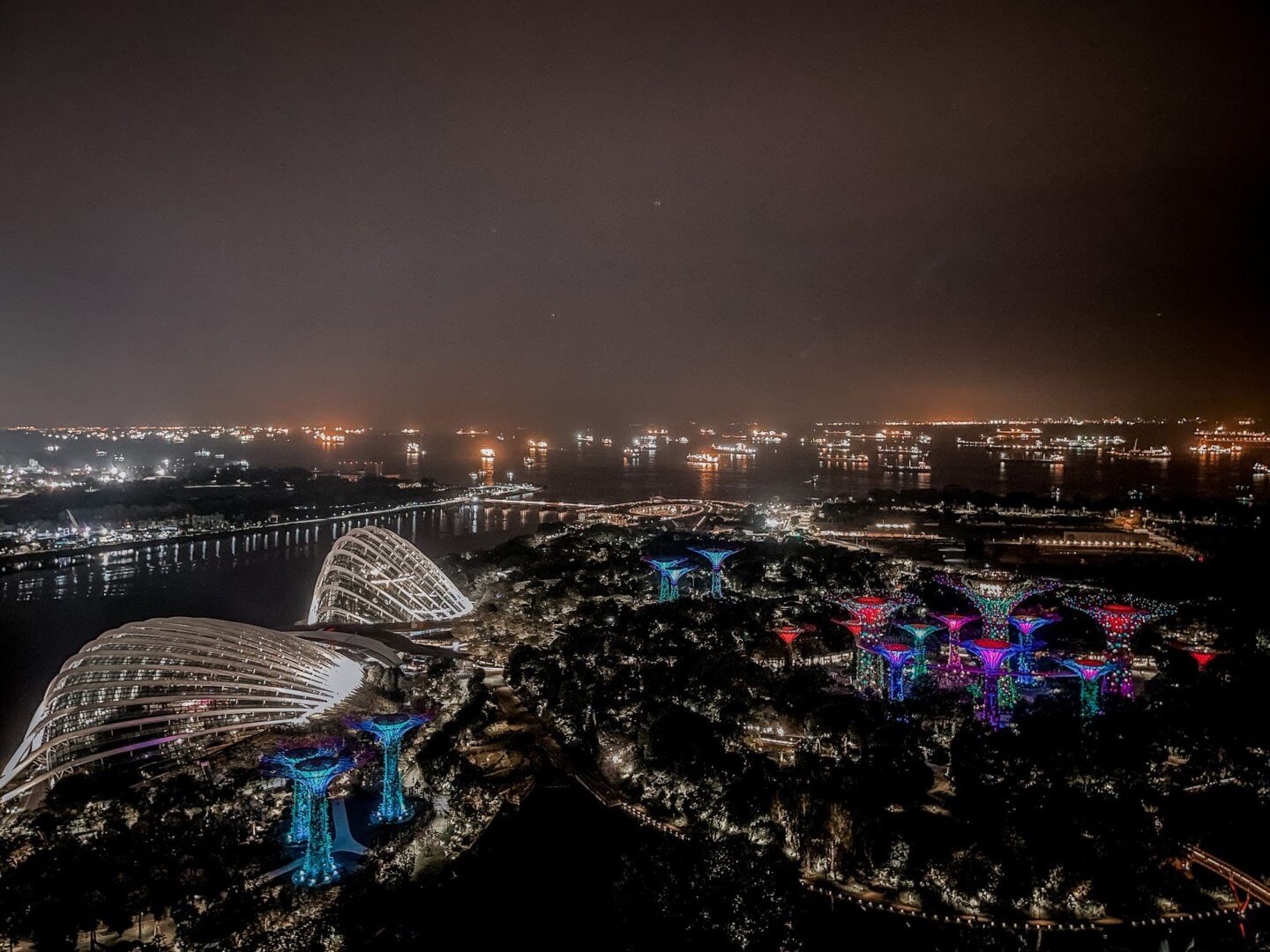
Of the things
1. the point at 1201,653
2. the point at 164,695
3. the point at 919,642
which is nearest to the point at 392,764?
the point at 164,695

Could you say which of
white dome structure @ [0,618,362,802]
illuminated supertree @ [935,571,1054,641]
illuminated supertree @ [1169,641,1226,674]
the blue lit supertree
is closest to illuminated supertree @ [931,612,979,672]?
illuminated supertree @ [935,571,1054,641]

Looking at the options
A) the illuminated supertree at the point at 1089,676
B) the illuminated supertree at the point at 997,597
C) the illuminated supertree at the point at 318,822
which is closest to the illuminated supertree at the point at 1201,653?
the illuminated supertree at the point at 1089,676

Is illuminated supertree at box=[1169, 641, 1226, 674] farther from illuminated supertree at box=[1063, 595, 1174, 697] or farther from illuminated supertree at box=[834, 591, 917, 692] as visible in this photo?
illuminated supertree at box=[834, 591, 917, 692]

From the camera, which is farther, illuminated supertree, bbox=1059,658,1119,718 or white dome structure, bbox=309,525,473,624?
white dome structure, bbox=309,525,473,624

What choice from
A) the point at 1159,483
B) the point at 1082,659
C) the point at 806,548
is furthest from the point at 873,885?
the point at 1159,483

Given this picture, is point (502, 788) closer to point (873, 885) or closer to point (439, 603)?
point (873, 885)

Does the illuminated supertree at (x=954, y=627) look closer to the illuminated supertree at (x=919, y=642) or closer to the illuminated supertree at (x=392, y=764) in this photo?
the illuminated supertree at (x=919, y=642)
